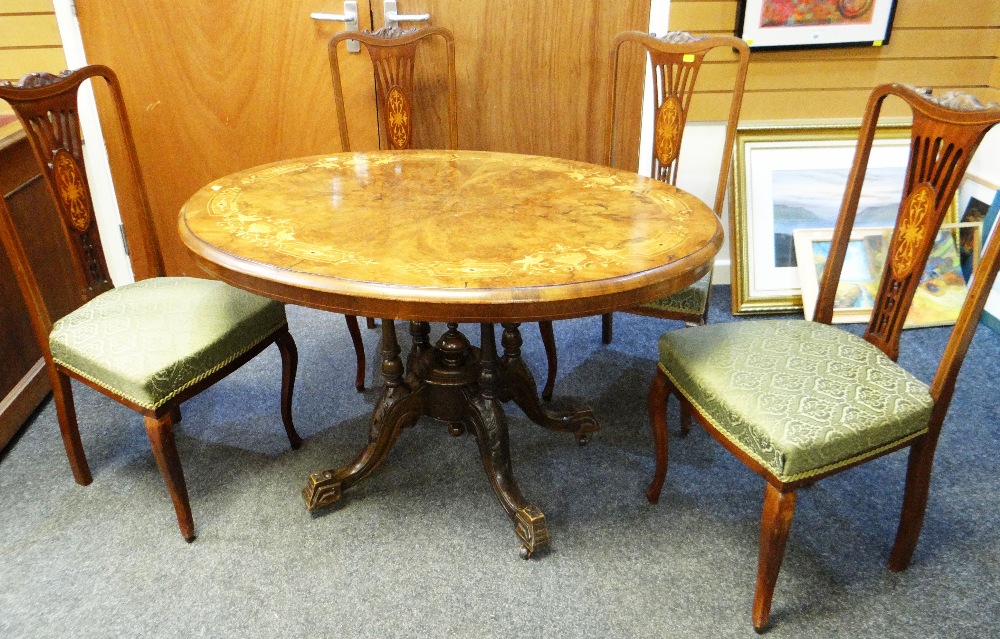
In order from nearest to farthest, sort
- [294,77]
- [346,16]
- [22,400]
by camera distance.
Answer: [22,400] < [346,16] < [294,77]

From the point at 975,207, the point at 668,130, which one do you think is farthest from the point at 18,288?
the point at 975,207

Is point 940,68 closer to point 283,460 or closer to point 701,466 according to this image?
point 701,466

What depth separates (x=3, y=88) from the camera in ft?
5.42

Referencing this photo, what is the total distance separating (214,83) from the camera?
271 cm

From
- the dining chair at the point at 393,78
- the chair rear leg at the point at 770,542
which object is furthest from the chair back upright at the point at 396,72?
the chair rear leg at the point at 770,542

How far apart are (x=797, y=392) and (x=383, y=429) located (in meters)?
1.04

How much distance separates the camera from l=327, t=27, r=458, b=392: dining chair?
239 centimetres

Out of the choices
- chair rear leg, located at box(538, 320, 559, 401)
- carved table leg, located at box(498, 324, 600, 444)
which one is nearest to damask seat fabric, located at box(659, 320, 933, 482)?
carved table leg, located at box(498, 324, 600, 444)

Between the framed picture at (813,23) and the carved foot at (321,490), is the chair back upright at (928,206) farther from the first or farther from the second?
the carved foot at (321,490)

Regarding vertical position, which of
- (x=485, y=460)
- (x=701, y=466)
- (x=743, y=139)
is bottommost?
(x=701, y=466)

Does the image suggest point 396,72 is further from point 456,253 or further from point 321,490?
point 321,490

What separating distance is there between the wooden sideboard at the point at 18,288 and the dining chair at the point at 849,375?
6.49ft

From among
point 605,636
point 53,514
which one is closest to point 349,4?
point 53,514

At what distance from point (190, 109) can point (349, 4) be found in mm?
760
